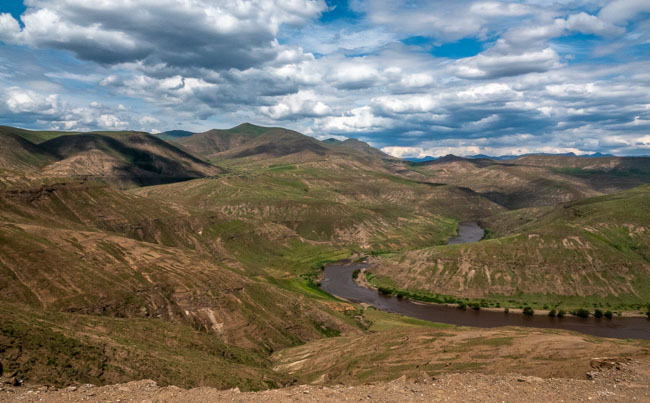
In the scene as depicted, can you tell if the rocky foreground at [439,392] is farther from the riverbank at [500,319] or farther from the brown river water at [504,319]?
the brown river water at [504,319]

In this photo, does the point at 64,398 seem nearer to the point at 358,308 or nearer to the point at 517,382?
the point at 517,382

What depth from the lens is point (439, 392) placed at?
138ft

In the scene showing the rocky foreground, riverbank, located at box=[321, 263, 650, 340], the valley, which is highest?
the rocky foreground

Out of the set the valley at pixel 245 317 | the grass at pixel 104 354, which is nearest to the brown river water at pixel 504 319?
the valley at pixel 245 317

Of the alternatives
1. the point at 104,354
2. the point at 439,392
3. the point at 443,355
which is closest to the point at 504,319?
the point at 443,355

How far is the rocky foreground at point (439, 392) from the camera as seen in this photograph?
128 feet

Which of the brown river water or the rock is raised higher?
the rock

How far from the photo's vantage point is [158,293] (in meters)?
107

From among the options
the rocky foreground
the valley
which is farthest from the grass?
the rocky foreground

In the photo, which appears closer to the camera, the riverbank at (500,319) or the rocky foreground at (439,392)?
the rocky foreground at (439,392)

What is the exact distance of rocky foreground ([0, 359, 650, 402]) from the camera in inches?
1535

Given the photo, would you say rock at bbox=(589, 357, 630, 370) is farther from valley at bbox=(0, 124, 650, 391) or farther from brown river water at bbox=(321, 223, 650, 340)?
brown river water at bbox=(321, 223, 650, 340)

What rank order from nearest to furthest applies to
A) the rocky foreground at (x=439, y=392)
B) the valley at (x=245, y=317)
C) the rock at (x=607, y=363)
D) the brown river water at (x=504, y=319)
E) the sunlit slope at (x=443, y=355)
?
the rocky foreground at (x=439, y=392) < the rock at (x=607, y=363) < the sunlit slope at (x=443, y=355) < the valley at (x=245, y=317) < the brown river water at (x=504, y=319)

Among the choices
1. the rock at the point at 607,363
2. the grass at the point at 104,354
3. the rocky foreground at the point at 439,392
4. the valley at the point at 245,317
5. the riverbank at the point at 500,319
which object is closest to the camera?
the rocky foreground at the point at 439,392
